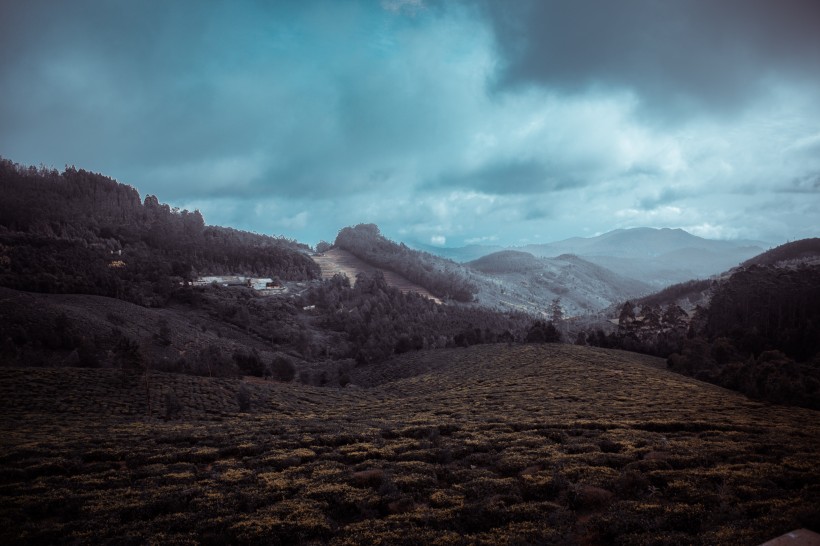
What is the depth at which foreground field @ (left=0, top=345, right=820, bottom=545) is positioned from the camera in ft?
47.8

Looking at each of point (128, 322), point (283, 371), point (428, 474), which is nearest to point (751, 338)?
point (428, 474)

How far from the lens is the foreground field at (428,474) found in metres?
14.6

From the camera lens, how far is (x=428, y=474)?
67.5 ft

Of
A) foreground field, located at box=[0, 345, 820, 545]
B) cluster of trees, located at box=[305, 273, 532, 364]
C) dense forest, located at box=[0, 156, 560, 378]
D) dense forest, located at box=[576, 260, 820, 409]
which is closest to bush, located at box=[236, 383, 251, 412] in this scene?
foreground field, located at box=[0, 345, 820, 545]

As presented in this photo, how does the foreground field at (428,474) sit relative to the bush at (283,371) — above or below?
above

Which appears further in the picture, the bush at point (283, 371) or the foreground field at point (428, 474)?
the bush at point (283, 371)

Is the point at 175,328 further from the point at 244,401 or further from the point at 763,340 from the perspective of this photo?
the point at 763,340

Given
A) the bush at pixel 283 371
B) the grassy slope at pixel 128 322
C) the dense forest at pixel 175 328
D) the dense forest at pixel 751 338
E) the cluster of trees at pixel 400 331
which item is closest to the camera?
the dense forest at pixel 751 338

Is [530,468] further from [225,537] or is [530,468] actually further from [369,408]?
[369,408]

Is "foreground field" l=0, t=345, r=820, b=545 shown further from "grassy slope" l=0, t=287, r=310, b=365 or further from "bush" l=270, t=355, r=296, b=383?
"grassy slope" l=0, t=287, r=310, b=365

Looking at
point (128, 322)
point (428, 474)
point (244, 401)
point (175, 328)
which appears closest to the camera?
point (428, 474)

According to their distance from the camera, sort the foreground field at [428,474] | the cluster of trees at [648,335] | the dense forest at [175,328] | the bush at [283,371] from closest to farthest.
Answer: the foreground field at [428,474], the bush at [283,371], the dense forest at [175,328], the cluster of trees at [648,335]

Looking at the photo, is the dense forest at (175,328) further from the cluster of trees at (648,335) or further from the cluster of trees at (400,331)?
the cluster of trees at (648,335)

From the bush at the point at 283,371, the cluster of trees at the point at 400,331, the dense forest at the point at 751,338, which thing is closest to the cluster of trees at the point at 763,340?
the dense forest at the point at 751,338
